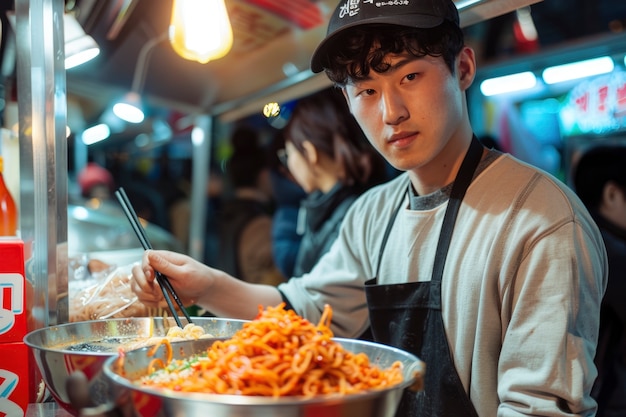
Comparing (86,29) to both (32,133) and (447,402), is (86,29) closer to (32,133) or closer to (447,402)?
A: (32,133)

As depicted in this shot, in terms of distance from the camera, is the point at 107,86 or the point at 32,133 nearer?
the point at 32,133

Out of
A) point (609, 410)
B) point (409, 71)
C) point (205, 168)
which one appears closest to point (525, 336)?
point (409, 71)

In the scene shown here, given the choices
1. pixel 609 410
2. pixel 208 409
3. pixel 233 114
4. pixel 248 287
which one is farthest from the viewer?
pixel 233 114

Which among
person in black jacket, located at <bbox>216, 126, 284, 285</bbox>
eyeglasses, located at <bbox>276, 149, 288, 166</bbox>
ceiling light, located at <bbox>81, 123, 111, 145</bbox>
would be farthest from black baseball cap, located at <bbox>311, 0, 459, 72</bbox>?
ceiling light, located at <bbox>81, 123, 111, 145</bbox>

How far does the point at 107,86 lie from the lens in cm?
344

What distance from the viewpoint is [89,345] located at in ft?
4.48

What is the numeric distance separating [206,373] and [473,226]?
2.73 feet

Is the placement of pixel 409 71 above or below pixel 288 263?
above

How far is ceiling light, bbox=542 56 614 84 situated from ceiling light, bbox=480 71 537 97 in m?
0.12

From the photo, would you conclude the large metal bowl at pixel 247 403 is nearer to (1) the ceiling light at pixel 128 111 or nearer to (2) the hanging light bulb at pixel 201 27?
(2) the hanging light bulb at pixel 201 27

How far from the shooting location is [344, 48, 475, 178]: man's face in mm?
1551

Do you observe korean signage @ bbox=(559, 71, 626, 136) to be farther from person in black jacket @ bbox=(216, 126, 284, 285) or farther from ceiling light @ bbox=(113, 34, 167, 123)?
ceiling light @ bbox=(113, 34, 167, 123)

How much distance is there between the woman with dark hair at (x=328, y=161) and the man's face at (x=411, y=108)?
1.62 meters

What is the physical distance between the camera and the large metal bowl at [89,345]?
43.9 inches
